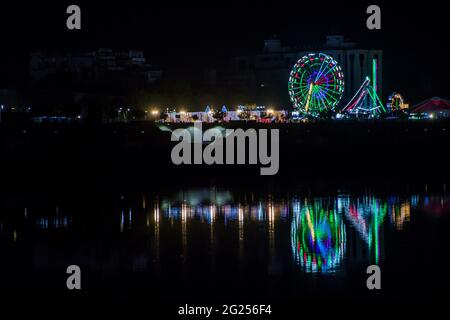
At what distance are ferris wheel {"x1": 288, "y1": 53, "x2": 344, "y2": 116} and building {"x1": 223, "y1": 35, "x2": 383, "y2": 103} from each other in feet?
75.2

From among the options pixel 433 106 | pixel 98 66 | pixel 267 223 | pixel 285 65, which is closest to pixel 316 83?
pixel 433 106

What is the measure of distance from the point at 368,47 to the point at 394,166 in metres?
45.6

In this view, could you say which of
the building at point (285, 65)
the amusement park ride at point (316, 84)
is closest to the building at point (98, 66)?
the building at point (285, 65)

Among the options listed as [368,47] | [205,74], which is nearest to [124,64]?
[205,74]

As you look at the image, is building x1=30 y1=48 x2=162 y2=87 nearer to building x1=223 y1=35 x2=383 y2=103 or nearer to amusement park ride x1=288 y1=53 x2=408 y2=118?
building x1=223 y1=35 x2=383 y2=103

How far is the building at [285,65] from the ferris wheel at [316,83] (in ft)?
75.2

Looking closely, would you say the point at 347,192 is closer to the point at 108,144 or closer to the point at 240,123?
the point at 108,144

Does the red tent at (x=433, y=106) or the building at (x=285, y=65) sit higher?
the building at (x=285, y=65)

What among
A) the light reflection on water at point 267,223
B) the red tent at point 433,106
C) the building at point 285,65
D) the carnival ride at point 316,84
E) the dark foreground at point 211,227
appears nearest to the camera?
the dark foreground at point 211,227

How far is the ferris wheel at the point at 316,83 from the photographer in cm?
5881

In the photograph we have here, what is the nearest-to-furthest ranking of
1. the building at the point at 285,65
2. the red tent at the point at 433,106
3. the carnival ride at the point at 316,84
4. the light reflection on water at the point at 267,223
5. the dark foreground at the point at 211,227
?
the dark foreground at the point at 211,227 < the light reflection on water at the point at 267,223 < the carnival ride at the point at 316,84 < the red tent at the point at 433,106 < the building at the point at 285,65

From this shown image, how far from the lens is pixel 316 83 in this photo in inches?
2331

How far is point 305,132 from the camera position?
5209 cm

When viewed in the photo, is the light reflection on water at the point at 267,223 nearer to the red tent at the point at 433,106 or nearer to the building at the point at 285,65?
the red tent at the point at 433,106
